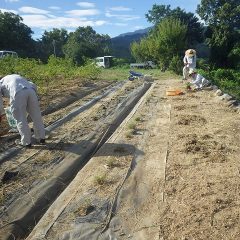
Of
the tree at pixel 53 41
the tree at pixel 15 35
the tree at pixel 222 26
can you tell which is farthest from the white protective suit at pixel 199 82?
the tree at pixel 53 41

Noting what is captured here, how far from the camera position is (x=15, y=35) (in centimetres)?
→ 4566

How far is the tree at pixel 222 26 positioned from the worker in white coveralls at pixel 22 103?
30473mm

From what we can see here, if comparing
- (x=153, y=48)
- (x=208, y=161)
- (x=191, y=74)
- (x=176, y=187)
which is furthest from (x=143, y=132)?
(x=153, y=48)

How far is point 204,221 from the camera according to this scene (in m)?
3.77

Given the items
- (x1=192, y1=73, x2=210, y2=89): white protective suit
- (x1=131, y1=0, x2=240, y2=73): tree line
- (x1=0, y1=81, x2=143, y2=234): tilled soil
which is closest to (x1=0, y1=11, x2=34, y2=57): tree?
(x1=131, y1=0, x2=240, y2=73): tree line

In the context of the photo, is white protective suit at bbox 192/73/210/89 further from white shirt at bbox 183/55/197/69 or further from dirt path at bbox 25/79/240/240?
dirt path at bbox 25/79/240/240

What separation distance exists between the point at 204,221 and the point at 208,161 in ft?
5.92

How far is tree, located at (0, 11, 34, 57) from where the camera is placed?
4478 cm

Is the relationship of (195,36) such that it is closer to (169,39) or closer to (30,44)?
(169,39)

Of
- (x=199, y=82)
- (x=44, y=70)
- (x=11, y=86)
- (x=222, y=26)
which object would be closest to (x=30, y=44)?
(x=222, y=26)

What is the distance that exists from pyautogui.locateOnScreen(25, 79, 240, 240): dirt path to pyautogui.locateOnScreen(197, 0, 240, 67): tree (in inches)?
1161

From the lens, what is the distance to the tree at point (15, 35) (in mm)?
44781

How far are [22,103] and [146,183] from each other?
2605 millimetres

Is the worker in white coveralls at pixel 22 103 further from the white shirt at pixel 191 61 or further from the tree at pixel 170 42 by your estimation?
the tree at pixel 170 42
